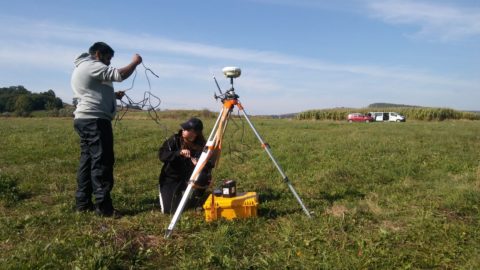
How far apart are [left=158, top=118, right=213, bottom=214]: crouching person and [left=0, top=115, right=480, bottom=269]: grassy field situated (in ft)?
1.19

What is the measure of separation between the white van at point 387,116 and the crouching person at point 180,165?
169ft

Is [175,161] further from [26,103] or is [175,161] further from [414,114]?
[26,103]

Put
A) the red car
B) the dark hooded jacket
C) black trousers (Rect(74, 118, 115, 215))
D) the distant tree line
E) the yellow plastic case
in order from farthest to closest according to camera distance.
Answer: the distant tree line < the red car < the dark hooded jacket < black trousers (Rect(74, 118, 115, 215)) < the yellow plastic case

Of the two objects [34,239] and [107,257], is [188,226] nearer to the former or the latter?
[107,257]

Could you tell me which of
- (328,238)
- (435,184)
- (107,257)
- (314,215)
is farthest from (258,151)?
(107,257)

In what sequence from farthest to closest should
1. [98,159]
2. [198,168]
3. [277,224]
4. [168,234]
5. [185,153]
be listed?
[185,153], [98,159], [277,224], [198,168], [168,234]

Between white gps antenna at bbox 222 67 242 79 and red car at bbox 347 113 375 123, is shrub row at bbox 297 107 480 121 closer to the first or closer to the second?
red car at bbox 347 113 375 123

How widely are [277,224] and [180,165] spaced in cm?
197

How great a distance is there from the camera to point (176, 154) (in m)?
6.05

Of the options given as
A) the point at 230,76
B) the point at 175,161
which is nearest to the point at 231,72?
the point at 230,76

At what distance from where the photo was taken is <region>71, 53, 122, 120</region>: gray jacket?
5480mm

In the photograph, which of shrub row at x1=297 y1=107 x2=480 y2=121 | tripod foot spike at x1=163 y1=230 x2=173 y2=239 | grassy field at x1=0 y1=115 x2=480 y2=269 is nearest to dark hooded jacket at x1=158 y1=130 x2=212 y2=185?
grassy field at x1=0 y1=115 x2=480 y2=269

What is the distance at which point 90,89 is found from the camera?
5.59 metres

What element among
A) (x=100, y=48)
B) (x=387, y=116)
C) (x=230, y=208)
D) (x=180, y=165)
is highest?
(x=100, y=48)
